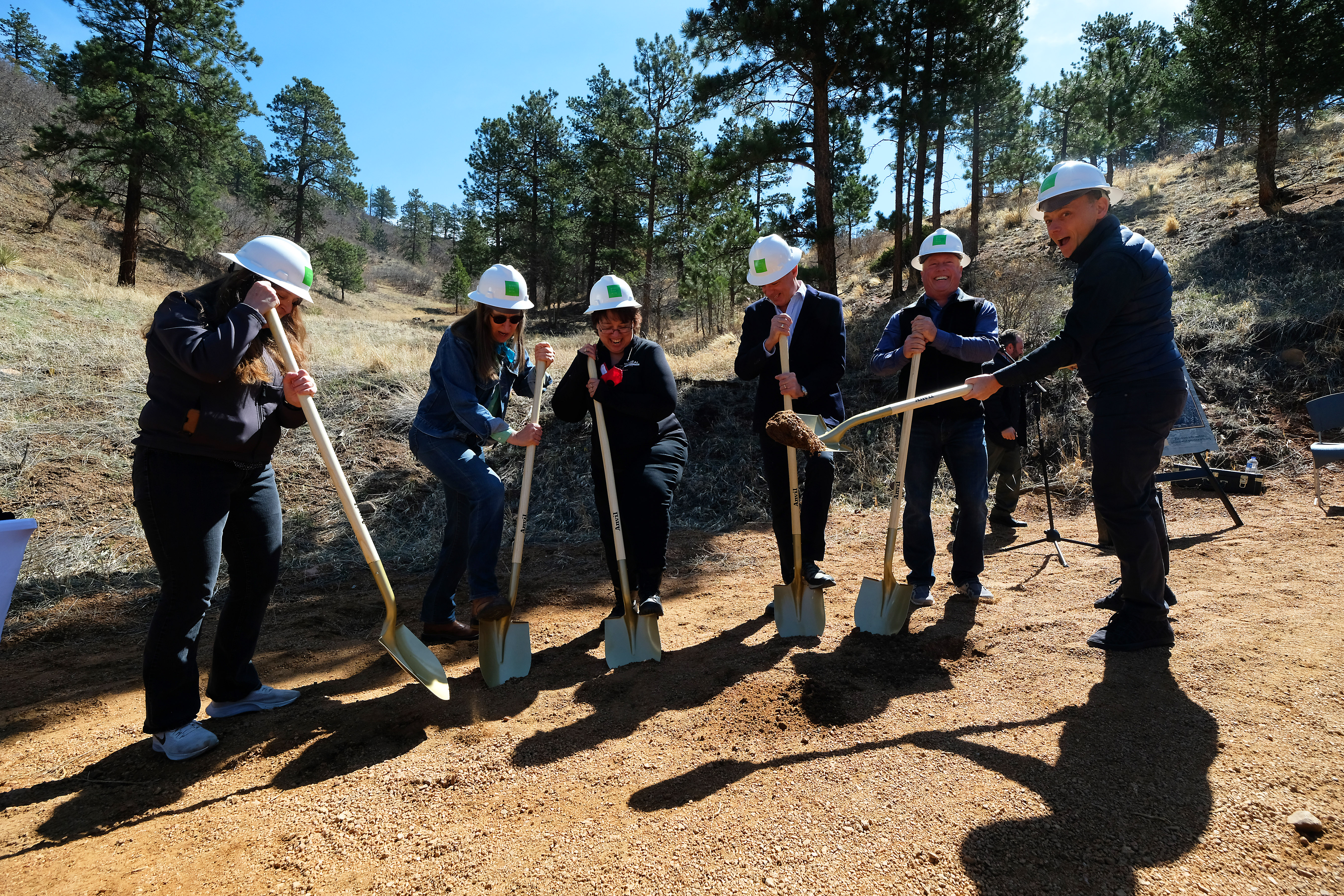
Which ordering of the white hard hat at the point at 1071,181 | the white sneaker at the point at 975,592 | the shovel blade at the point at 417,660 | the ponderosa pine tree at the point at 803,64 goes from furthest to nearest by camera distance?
the ponderosa pine tree at the point at 803,64, the white sneaker at the point at 975,592, the white hard hat at the point at 1071,181, the shovel blade at the point at 417,660

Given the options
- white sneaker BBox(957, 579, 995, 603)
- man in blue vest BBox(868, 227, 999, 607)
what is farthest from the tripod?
man in blue vest BBox(868, 227, 999, 607)

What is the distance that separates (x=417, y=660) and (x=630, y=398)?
175 centimetres

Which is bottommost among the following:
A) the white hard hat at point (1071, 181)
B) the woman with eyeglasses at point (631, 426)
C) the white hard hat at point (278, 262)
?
the woman with eyeglasses at point (631, 426)

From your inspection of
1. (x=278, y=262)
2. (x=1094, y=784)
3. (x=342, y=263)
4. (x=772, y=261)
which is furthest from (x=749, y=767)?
(x=342, y=263)

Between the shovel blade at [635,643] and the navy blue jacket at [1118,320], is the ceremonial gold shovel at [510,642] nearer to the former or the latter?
the shovel blade at [635,643]

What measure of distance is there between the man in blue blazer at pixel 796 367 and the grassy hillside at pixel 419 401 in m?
2.22

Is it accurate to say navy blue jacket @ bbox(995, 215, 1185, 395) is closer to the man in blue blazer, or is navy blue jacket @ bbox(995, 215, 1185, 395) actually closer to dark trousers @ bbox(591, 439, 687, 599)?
the man in blue blazer

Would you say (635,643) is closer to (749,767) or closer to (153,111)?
(749,767)

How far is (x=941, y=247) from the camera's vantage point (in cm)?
416

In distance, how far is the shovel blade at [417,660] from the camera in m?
3.19

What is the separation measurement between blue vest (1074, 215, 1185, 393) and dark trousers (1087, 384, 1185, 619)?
0.29ft

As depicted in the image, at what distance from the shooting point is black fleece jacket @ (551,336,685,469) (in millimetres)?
4082

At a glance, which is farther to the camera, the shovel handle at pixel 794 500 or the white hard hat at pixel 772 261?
the white hard hat at pixel 772 261

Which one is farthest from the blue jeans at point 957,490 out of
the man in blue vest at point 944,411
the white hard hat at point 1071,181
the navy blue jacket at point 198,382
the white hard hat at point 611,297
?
the navy blue jacket at point 198,382
